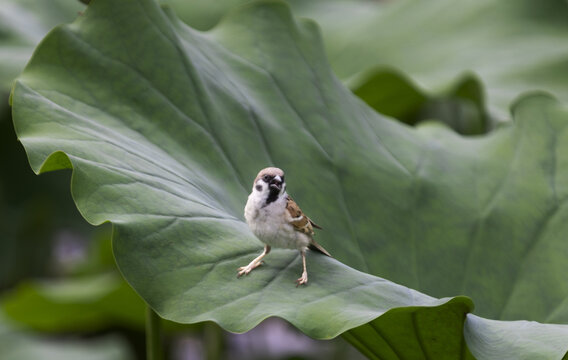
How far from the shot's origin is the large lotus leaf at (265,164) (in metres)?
1.14

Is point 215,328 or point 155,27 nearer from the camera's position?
point 155,27

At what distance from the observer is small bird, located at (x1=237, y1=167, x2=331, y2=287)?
1.16m

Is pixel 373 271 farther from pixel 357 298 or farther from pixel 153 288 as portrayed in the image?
pixel 153 288

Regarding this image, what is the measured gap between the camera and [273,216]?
1.17m

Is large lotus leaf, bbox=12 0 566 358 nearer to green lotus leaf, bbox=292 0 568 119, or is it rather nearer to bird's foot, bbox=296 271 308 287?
bird's foot, bbox=296 271 308 287

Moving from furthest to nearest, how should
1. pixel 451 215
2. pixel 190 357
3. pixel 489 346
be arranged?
pixel 190 357 < pixel 451 215 < pixel 489 346

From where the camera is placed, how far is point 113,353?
118 inches

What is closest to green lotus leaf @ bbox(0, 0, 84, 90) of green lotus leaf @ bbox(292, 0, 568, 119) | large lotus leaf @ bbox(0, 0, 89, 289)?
large lotus leaf @ bbox(0, 0, 89, 289)

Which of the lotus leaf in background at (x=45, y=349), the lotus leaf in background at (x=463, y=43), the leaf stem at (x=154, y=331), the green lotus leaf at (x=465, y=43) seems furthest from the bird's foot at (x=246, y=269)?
the lotus leaf in background at (x=45, y=349)

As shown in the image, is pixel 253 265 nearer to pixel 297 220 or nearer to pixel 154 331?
A: pixel 297 220

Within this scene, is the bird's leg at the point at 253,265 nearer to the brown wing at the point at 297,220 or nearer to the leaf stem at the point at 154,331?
the brown wing at the point at 297,220

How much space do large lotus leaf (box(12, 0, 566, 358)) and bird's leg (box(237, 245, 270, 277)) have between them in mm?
15

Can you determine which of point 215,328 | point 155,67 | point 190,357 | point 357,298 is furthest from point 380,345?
point 190,357

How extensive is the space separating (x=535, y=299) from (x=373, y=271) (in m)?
0.36
